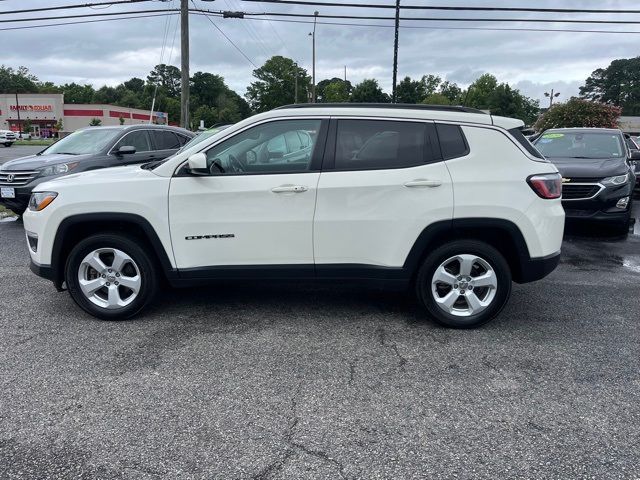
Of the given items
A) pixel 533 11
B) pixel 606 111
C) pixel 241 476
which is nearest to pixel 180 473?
pixel 241 476

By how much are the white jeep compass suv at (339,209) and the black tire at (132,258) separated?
0.01m

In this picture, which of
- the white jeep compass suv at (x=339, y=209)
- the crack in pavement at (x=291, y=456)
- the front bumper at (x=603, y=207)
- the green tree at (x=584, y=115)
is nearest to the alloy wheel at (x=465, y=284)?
the white jeep compass suv at (x=339, y=209)

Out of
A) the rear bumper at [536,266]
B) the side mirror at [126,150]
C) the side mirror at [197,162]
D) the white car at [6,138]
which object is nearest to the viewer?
the side mirror at [197,162]

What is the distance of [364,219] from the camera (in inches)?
167

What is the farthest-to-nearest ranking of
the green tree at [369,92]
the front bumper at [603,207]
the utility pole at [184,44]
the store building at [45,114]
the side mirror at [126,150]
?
1. the store building at [45,114]
2. the green tree at [369,92]
3. the utility pole at [184,44]
4. the side mirror at [126,150]
5. the front bumper at [603,207]

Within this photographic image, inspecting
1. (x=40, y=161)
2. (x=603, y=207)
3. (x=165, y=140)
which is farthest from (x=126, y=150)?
(x=603, y=207)

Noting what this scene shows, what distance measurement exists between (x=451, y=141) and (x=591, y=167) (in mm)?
4986

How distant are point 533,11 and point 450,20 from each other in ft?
9.39

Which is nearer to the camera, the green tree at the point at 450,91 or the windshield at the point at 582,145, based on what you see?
the windshield at the point at 582,145

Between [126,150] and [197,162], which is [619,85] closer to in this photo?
[126,150]

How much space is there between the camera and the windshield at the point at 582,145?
29.9 feet

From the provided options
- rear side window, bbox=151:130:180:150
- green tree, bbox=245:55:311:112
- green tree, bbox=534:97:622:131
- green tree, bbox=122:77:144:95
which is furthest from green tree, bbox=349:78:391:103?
green tree, bbox=122:77:144:95

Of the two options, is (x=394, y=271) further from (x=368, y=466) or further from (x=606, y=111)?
(x=606, y=111)

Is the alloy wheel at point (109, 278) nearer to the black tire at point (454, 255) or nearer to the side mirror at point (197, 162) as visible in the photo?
the side mirror at point (197, 162)
